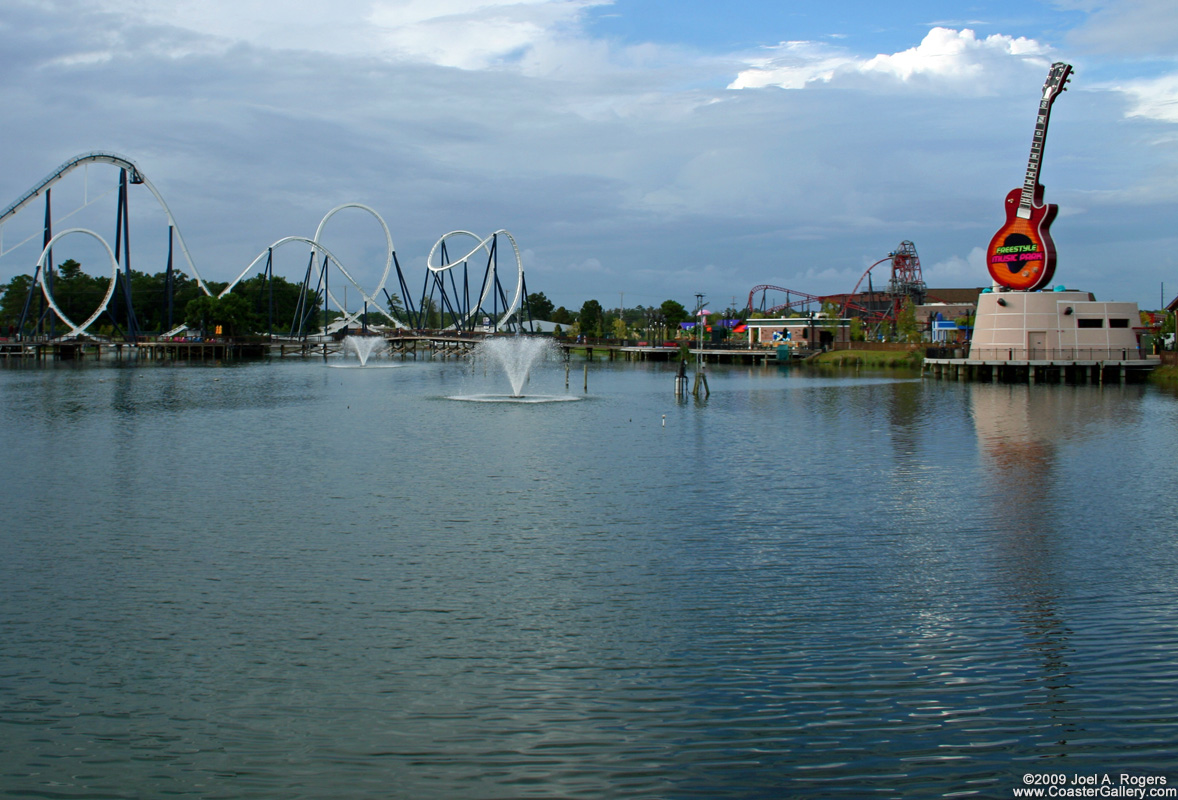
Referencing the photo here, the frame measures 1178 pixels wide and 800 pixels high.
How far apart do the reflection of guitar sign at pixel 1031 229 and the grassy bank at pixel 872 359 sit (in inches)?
1242

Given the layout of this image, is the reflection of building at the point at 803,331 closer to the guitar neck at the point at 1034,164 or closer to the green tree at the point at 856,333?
the green tree at the point at 856,333

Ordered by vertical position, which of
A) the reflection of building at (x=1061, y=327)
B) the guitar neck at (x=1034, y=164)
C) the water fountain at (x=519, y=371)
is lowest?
the water fountain at (x=519, y=371)

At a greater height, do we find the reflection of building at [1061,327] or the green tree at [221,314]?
the green tree at [221,314]

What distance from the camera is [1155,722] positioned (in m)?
11.4

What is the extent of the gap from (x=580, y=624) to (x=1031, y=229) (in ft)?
272

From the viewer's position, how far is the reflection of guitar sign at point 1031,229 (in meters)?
85.0

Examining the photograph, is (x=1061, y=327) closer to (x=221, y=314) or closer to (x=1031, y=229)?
(x=1031, y=229)

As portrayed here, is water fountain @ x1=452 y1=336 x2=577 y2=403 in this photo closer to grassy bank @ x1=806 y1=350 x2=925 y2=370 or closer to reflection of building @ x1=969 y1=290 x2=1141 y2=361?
reflection of building @ x1=969 y1=290 x2=1141 y2=361

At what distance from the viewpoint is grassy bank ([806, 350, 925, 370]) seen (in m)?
124

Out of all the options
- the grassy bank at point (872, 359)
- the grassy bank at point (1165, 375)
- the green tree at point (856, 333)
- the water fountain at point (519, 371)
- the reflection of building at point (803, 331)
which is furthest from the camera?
the green tree at point (856, 333)

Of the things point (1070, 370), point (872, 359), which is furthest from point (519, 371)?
point (872, 359)

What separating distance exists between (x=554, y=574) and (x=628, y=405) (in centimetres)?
4282

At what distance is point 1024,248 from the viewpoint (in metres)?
85.6

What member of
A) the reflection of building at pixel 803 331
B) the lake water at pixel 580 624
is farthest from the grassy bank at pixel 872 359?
the lake water at pixel 580 624
